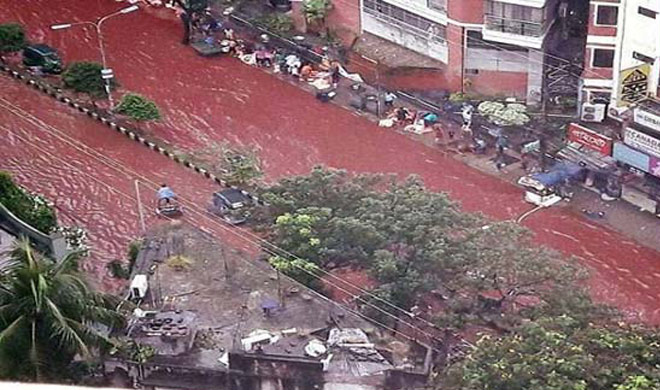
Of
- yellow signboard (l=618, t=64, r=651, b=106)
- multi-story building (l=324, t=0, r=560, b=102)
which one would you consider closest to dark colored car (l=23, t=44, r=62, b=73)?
multi-story building (l=324, t=0, r=560, b=102)

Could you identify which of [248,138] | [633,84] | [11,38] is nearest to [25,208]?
[248,138]

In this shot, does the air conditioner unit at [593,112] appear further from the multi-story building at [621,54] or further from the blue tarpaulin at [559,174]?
the blue tarpaulin at [559,174]

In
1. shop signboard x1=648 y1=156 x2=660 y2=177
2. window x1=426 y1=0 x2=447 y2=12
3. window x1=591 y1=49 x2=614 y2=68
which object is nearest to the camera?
shop signboard x1=648 y1=156 x2=660 y2=177

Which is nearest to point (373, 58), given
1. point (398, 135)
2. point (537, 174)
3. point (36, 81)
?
point (398, 135)

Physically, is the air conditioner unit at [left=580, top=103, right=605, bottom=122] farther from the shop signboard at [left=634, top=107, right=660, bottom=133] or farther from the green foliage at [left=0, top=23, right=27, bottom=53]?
the green foliage at [left=0, top=23, right=27, bottom=53]

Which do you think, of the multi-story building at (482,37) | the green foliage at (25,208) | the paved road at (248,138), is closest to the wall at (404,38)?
the multi-story building at (482,37)

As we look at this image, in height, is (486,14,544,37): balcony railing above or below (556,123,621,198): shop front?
above
